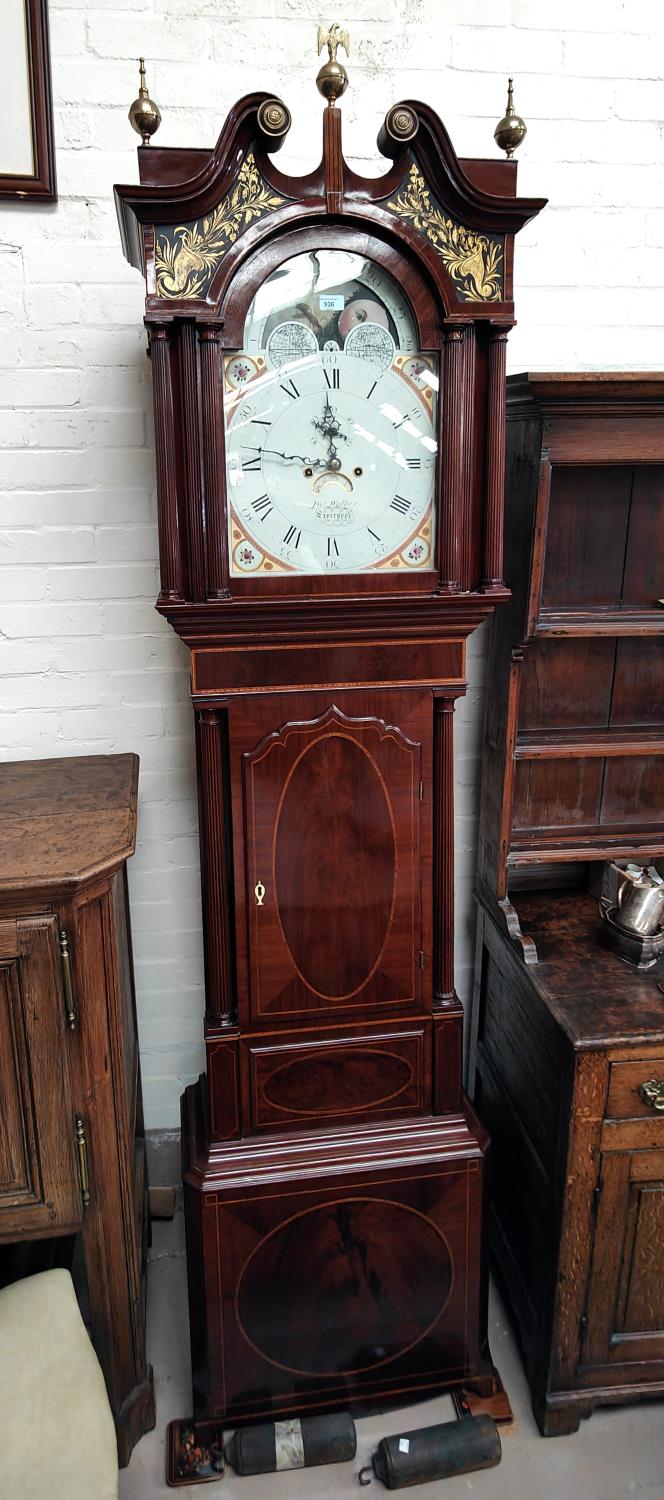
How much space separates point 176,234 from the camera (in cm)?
125

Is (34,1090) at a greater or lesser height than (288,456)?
lesser

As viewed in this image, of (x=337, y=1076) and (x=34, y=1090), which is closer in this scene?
(x=34, y=1090)

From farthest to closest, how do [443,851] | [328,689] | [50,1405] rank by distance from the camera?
1. [443,851]
2. [328,689]
3. [50,1405]

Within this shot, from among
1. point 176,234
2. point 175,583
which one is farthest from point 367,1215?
point 176,234

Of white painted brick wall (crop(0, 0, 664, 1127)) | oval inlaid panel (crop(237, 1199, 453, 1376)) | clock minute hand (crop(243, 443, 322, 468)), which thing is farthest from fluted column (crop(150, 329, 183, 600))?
oval inlaid panel (crop(237, 1199, 453, 1376))

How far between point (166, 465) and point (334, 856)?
619 millimetres

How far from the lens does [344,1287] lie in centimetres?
161

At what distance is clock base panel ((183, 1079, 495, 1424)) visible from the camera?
1.55 metres

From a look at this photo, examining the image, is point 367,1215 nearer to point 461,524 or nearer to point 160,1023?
point 160,1023

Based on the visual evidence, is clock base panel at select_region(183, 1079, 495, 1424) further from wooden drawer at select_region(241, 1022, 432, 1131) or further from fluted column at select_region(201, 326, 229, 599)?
fluted column at select_region(201, 326, 229, 599)

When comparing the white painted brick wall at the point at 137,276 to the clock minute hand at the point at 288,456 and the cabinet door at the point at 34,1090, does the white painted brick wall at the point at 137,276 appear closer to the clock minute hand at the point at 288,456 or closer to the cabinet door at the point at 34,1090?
the clock minute hand at the point at 288,456

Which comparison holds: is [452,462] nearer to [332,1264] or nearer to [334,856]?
[334,856]

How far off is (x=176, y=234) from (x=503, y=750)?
988mm

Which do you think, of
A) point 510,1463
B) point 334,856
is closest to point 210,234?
point 334,856
